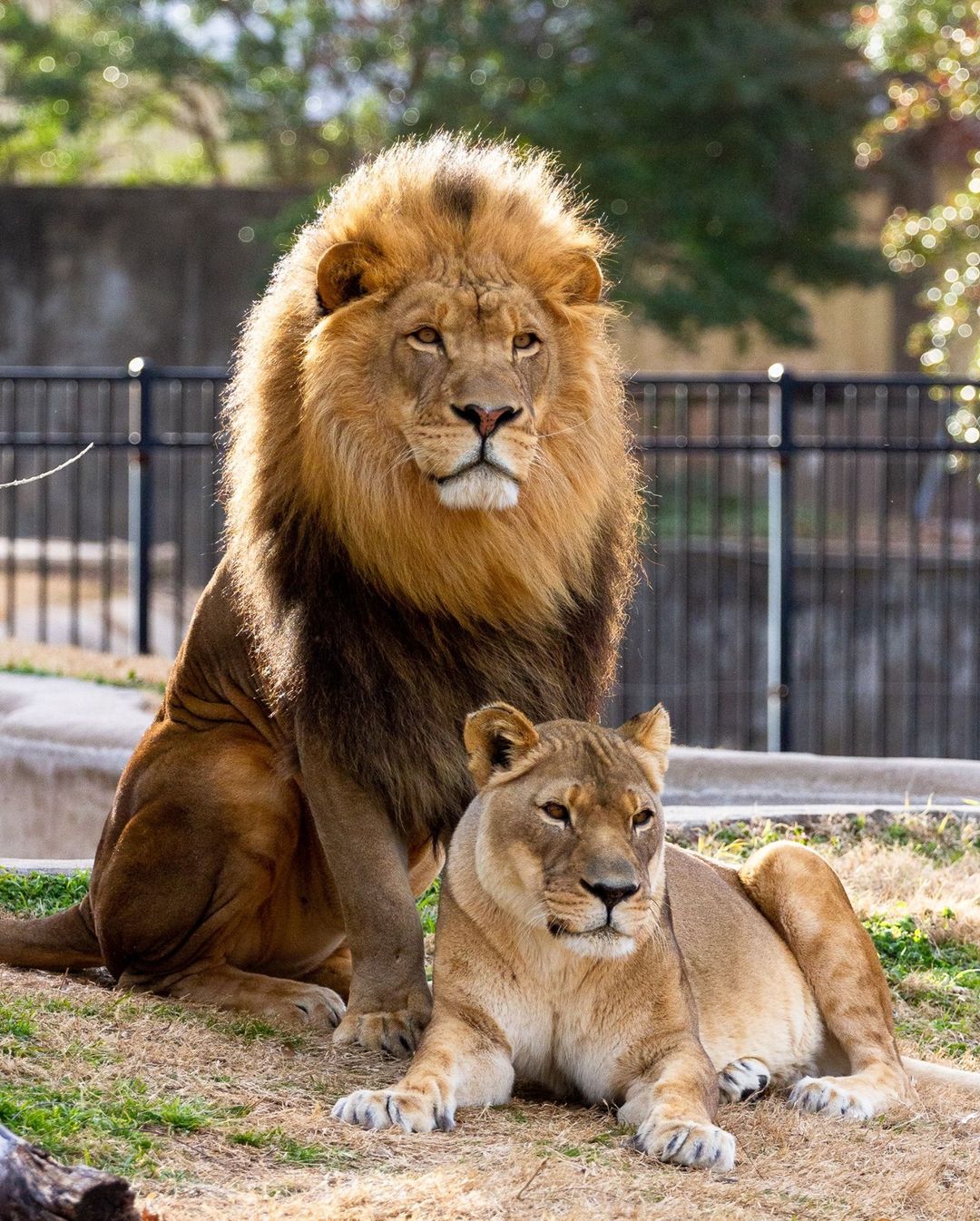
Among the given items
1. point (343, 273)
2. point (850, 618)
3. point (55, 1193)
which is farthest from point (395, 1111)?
point (850, 618)

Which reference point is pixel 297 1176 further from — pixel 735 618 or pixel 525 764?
pixel 735 618

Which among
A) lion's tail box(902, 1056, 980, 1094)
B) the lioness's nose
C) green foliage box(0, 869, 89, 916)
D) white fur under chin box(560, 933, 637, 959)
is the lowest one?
lion's tail box(902, 1056, 980, 1094)

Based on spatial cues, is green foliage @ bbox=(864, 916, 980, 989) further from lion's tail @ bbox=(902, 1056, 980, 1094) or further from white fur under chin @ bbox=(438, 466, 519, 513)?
white fur under chin @ bbox=(438, 466, 519, 513)

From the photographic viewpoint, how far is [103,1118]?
3352 millimetres

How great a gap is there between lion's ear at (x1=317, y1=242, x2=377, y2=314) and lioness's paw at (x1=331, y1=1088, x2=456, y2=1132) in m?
1.80

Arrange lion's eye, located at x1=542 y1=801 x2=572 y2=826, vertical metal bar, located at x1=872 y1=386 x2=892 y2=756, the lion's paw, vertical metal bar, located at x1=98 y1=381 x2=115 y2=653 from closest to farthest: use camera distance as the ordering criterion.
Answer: lion's eye, located at x1=542 y1=801 x2=572 y2=826 → the lion's paw → vertical metal bar, located at x1=872 y1=386 x2=892 y2=756 → vertical metal bar, located at x1=98 y1=381 x2=115 y2=653

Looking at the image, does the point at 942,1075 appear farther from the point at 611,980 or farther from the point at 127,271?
the point at 127,271

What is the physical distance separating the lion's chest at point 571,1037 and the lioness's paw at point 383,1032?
309 mm

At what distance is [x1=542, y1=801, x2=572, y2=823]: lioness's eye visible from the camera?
3619 millimetres

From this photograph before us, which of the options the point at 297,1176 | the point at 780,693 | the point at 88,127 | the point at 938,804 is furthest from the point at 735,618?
the point at 88,127

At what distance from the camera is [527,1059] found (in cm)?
379

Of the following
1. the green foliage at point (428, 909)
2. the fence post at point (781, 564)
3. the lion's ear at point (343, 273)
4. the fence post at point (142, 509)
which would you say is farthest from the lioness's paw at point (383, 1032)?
the fence post at point (142, 509)

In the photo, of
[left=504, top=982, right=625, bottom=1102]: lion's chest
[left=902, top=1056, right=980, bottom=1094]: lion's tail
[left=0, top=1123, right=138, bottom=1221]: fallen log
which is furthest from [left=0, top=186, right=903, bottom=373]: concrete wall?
[left=0, top=1123, right=138, bottom=1221]: fallen log

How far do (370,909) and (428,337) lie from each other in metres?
1.29
